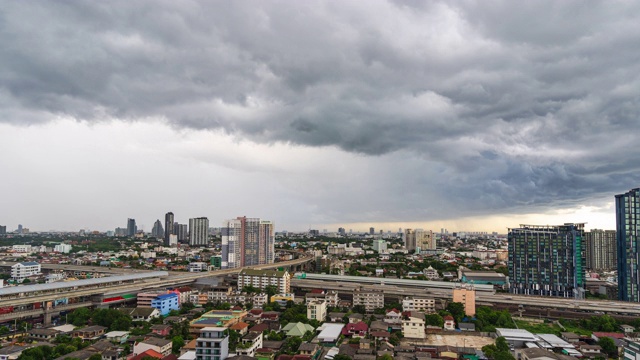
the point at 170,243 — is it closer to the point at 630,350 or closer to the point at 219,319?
the point at 219,319

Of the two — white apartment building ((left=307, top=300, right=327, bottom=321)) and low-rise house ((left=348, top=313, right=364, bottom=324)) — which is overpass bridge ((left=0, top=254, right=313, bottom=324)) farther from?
low-rise house ((left=348, top=313, right=364, bottom=324))

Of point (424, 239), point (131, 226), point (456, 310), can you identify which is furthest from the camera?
point (131, 226)

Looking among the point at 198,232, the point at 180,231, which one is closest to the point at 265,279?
the point at 198,232

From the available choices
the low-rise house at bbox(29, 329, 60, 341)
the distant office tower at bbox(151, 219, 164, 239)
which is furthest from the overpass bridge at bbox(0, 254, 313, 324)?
the distant office tower at bbox(151, 219, 164, 239)

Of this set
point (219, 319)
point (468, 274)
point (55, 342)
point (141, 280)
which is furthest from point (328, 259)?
point (55, 342)

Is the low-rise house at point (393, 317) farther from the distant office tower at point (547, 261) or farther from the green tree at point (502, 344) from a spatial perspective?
the distant office tower at point (547, 261)

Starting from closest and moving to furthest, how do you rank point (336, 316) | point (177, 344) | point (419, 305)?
point (177, 344), point (336, 316), point (419, 305)

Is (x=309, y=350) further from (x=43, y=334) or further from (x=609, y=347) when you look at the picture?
(x=609, y=347)
